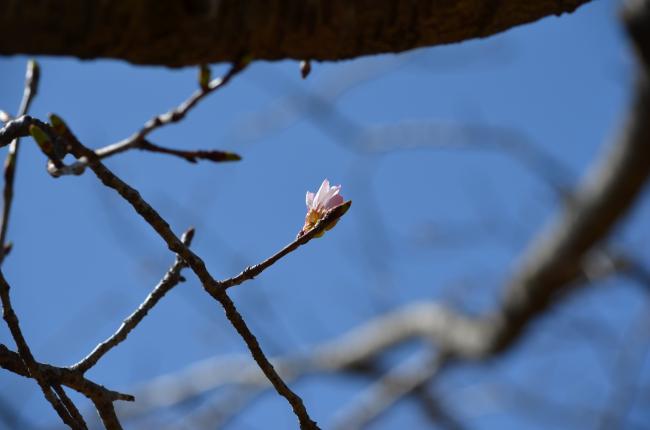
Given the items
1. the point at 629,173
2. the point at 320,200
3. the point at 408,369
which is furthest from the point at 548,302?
the point at 320,200

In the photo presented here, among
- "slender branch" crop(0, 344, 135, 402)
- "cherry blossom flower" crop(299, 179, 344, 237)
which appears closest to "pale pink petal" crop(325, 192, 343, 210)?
"cherry blossom flower" crop(299, 179, 344, 237)

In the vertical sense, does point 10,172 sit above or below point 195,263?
above

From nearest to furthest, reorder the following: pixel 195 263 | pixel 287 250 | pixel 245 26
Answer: pixel 245 26 → pixel 195 263 → pixel 287 250

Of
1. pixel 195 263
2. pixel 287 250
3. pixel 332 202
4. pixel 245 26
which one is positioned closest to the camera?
pixel 245 26

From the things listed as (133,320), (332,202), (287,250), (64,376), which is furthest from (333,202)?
(64,376)

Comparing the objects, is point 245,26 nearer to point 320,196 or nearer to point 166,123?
point 166,123

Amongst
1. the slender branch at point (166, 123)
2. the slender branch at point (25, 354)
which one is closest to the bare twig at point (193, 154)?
the slender branch at point (166, 123)

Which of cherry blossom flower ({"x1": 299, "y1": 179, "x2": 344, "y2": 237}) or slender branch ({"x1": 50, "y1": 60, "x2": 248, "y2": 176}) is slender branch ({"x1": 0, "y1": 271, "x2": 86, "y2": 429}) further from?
cherry blossom flower ({"x1": 299, "y1": 179, "x2": 344, "y2": 237})

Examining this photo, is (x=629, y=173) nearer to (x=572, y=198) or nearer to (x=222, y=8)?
(x=572, y=198)
